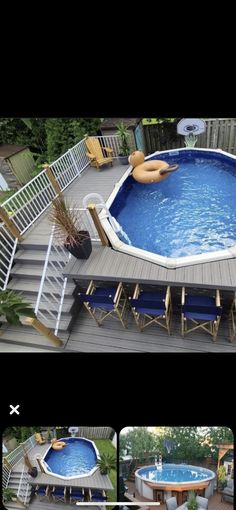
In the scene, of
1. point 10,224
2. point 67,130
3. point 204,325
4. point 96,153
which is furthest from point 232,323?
point 67,130

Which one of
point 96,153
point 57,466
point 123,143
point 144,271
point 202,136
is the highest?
point 123,143

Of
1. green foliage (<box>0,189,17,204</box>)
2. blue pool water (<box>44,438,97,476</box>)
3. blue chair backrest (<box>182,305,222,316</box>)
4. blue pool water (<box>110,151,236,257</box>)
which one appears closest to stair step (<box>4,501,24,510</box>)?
blue pool water (<box>44,438,97,476</box>)

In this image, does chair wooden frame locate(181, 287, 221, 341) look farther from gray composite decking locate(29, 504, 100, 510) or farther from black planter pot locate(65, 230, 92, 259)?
gray composite decking locate(29, 504, 100, 510)

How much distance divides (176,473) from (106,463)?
61 centimetres

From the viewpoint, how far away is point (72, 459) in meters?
3.34

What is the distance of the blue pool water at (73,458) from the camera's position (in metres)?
2.83

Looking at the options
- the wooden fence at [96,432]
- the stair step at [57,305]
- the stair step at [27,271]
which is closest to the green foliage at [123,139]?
the stair step at [27,271]

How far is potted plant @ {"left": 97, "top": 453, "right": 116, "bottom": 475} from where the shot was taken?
2578mm

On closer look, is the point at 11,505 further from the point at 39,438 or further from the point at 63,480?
the point at 39,438

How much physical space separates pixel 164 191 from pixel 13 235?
2.94 metres

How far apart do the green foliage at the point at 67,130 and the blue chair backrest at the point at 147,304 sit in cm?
479

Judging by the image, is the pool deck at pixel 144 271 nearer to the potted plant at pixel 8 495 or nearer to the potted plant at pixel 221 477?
the potted plant at pixel 221 477

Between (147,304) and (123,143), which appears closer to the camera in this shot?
(147,304)

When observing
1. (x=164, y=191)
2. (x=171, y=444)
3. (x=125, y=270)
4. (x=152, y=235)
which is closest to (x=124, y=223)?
(x=152, y=235)
